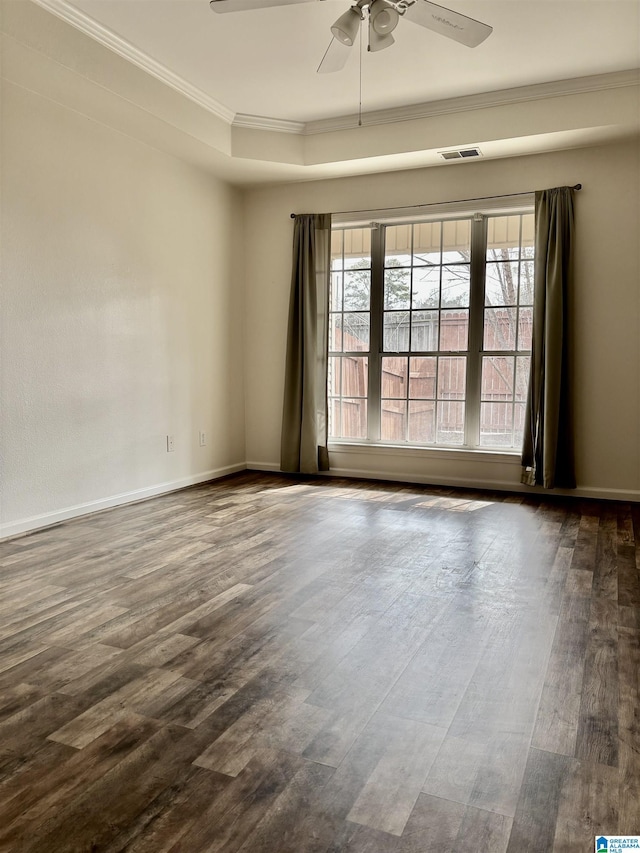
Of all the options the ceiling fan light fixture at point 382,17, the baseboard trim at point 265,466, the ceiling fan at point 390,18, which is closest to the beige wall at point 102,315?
the baseboard trim at point 265,466

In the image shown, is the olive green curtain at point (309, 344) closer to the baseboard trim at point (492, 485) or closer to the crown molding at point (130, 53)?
the baseboard trim at point (492, 485)

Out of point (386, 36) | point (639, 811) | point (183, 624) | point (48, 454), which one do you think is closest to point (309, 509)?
point (48, 454)

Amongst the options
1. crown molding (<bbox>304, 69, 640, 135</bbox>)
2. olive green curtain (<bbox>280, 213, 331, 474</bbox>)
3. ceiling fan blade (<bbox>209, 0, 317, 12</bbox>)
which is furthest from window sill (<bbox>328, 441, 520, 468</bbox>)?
ceiling fan blade (<bbox>209, 0, 317, 12</bbox>)

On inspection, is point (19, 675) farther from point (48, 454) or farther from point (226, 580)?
point (48, 454)

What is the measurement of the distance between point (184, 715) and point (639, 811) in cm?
119

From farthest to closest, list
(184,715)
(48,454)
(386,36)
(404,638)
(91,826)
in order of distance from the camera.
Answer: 1. (48,454)
2. (386,36)
3. (404,638)
4. (184,715)
5. (91,826)

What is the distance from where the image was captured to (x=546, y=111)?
14.7 ft

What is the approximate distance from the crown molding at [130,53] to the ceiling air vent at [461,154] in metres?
1.72

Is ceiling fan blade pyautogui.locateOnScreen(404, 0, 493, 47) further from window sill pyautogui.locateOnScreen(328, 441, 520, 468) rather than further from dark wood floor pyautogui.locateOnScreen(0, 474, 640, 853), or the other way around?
window sill pyautogui.locateOnScreen(328, 441, 520, 468)

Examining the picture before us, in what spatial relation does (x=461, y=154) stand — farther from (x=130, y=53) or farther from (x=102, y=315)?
(x=102, y=315)

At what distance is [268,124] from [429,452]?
3.05 m

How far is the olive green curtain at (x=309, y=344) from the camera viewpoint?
5719 mm

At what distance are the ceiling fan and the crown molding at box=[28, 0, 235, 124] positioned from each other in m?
1.16
